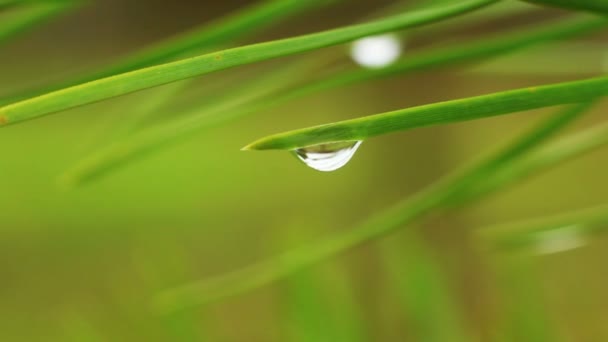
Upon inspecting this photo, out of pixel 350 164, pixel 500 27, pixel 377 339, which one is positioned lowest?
pixel 377 339

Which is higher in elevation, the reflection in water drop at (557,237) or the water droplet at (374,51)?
the water droplet at (374,51)

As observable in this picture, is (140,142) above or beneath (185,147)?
beneath

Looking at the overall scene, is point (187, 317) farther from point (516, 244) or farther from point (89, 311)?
point (89, 311)

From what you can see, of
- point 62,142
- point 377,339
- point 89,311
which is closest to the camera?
point 377,339

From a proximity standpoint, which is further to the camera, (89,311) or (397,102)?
(397,102)

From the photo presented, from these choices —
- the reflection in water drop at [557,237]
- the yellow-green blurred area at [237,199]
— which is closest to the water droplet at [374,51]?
the reflection in water drop at [557,237]

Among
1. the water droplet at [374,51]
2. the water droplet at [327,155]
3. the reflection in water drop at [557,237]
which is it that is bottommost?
the reflection in water drop at [557,237]

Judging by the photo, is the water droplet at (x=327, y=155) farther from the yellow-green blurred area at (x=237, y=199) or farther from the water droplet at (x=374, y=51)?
the yellow-green blurred area at (x=237, y=199)

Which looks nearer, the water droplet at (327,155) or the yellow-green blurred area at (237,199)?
the water droplet at (327,155)

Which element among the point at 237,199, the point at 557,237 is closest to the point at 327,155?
the point at 557,237

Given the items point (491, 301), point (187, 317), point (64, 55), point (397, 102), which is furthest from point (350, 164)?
point (187, 317)
